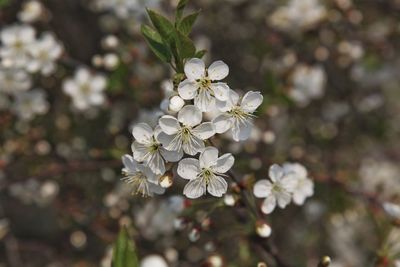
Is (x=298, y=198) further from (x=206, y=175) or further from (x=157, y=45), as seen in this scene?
(x=157, y=45)

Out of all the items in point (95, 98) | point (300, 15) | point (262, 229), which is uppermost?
point (300, 15)

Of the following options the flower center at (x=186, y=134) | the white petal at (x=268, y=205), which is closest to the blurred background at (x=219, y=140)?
the white petal at (x=268, y=205)

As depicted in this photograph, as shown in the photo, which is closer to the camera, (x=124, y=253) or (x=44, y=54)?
(x=124, y=253)

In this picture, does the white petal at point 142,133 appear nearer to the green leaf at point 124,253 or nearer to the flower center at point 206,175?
the flower center at point 206,175

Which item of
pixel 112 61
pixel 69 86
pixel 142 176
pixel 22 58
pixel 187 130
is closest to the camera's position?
pixel 187 130

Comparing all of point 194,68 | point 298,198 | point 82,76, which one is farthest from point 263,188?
point 82,76

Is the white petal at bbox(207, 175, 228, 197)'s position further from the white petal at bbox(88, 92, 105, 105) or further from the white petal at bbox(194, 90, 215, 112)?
the white petal at bbox(88, 92, 105, 105)

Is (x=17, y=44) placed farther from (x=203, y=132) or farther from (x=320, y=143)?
(x=320, y=143)
